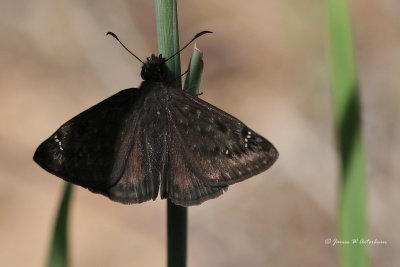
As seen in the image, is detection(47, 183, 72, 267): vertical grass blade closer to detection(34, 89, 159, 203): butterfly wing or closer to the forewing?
detection(34, 89, 159, 203): butterfly wing

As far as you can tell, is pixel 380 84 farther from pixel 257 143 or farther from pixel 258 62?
pixel 257 143

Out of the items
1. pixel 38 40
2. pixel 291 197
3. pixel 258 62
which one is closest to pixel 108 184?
pixel 291 197

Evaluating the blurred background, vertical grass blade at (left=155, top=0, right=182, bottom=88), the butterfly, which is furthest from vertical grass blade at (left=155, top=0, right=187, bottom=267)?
the blurred background

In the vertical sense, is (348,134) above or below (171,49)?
below

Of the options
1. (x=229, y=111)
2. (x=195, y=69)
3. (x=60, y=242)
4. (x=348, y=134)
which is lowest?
(x=60, y=242)

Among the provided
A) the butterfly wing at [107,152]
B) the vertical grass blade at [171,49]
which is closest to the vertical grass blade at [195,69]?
the vertical grass blade at [171,49]

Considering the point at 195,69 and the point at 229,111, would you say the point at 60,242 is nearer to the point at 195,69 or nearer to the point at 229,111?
the point at 195,69

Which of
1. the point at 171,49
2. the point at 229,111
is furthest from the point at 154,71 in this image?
the point at 229,111
